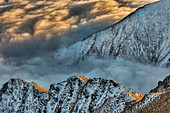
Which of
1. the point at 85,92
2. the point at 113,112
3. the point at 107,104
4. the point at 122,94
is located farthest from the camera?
the point at 85,92

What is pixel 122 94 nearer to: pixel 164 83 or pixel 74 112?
pixel 164 83

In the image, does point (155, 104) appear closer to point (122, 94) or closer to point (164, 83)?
point (122, 94)

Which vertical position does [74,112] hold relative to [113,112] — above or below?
above

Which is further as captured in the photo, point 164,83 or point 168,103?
point 164,83

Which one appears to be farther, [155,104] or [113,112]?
[113,112]

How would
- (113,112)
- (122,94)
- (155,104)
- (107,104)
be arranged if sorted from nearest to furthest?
(155,104) < (113,112) < (107,104) < (122,94)

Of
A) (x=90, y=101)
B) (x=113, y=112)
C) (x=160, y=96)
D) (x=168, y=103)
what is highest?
(x=90, y=101)

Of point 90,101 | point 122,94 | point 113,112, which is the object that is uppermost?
point 90,101

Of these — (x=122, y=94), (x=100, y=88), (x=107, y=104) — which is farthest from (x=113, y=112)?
(x=100, y=88)

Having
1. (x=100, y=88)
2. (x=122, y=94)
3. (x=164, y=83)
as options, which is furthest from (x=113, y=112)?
(x=100, y=88)
